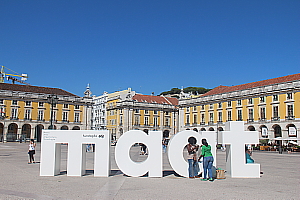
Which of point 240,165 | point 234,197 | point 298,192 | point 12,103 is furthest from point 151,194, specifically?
point 12,103

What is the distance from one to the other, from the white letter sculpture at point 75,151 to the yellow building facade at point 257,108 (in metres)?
35.1

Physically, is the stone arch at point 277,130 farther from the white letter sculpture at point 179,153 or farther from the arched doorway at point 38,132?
the arched doorway at point 38,132

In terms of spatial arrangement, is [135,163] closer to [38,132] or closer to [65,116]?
[38,132]

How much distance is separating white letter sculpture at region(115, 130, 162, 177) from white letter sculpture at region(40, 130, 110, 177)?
56 centimetres

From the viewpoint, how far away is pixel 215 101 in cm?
6444

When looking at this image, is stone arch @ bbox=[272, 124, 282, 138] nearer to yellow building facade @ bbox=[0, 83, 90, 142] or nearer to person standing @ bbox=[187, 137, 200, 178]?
Result: yellow building facade @ bbox=[0, 83, 90, 142]

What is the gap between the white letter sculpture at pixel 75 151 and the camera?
12094mm

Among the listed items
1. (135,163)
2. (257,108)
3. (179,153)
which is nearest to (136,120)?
(257,108)

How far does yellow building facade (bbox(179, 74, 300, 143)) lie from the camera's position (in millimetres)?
49469

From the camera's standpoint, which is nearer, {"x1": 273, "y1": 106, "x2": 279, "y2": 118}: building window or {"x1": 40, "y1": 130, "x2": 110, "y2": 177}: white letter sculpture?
→ {"x1": 40, "y1": 130, "x2": 110, "y2": 177}: white letter sculpture

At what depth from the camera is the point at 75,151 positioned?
40.3 feet

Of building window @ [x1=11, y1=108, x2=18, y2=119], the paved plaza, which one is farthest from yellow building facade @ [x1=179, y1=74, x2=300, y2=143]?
building window @ [x1=11, y1=108, x2=18, y2=119]

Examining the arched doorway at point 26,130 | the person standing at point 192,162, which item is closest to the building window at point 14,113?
the arched doorway at point 26,130

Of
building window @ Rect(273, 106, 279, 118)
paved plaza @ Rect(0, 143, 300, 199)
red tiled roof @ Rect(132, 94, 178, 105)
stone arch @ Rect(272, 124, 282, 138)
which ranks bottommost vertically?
paved plaza @ Rect(0, 143, 300, 199)
